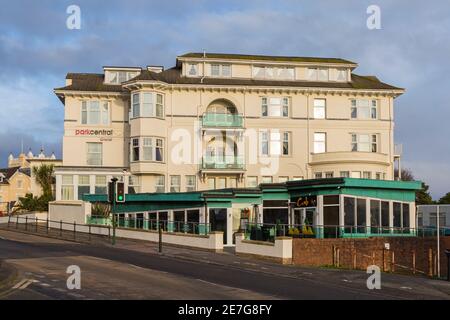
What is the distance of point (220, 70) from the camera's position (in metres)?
51.2

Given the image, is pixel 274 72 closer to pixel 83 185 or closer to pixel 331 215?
pixel 83 185

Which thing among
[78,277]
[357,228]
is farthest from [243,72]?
[78,277]

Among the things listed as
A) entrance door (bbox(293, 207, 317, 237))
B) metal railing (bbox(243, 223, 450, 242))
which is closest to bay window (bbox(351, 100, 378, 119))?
entrance door (bbox(293, 207, 317, 237))

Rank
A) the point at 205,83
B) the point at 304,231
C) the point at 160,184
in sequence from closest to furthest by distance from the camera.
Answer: the point at 304,231 → the point at 160,184 → the point at 205,83

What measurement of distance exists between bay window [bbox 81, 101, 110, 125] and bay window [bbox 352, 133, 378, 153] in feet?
64.2

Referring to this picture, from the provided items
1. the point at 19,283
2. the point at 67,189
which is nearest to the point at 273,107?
the point at 67,189

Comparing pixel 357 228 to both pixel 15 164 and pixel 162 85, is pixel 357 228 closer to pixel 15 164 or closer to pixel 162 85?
pixel 162 85

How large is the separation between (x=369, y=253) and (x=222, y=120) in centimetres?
2029

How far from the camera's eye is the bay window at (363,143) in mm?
51312

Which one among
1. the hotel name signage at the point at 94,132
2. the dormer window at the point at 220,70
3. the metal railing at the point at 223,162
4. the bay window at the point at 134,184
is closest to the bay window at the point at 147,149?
the bay window at the point at 134,184

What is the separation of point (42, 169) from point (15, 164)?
6612 centimetres

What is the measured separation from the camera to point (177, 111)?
49.4 m

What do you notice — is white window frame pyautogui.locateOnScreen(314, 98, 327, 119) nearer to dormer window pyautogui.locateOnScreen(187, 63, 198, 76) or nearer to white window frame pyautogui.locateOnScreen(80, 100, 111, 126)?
dormer window pyautogui.locateOnScreen(187, 63, 198, 76)

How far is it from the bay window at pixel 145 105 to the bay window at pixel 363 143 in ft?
51.7
